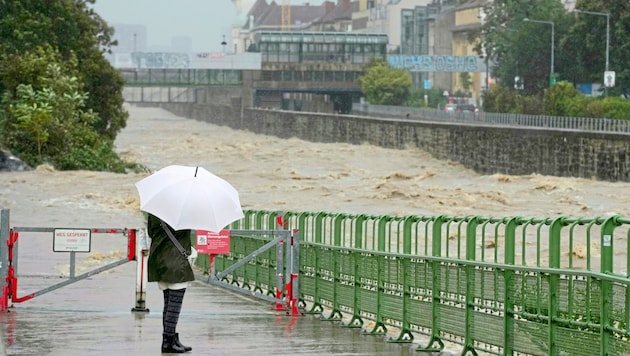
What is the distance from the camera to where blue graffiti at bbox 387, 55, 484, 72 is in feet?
534

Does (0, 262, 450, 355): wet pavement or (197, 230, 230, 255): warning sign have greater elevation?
(197, 230, 230, 255): warning sign

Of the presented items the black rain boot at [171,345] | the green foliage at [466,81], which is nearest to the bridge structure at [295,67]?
the green foliage at [466,81]

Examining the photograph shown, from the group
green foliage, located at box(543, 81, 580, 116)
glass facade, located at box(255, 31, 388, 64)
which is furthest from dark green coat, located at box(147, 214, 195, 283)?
glass facade, located at box(255, 31, 388, 64)

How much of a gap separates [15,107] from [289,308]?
48543mm

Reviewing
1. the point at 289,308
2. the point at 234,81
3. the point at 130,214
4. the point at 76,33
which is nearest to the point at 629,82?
the point at 76,33

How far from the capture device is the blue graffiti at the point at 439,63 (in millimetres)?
162625

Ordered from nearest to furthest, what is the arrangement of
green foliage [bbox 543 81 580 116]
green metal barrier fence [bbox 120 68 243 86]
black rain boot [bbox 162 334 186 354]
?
1. black rain boot [bbox 162 334 186 354]
2. green foliage [bbox 543 81 580 116]
3. green metal barrier fence [bbox 120 68 243 86]

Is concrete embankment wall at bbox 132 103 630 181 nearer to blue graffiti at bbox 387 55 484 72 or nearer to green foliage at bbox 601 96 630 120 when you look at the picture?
green foliage at bbox 601 96 630 120

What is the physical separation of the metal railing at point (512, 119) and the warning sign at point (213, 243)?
5321 cm

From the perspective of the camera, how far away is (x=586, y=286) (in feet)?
37.0

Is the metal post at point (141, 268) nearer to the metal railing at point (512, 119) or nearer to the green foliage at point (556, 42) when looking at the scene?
the metal railing at point (512, 119)

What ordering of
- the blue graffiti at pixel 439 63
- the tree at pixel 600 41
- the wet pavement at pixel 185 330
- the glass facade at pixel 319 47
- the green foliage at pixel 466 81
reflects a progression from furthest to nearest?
the green foliage at pixel 466 81, the glass facade at pixel 319 47, the blue graffiti at pixel 439 63, the tree at pixel 600 41, the wet pavement at pixel 185 330

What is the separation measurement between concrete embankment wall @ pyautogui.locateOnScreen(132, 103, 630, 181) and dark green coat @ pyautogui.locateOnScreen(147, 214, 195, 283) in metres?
43.8

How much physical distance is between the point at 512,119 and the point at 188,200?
82.9 metres
